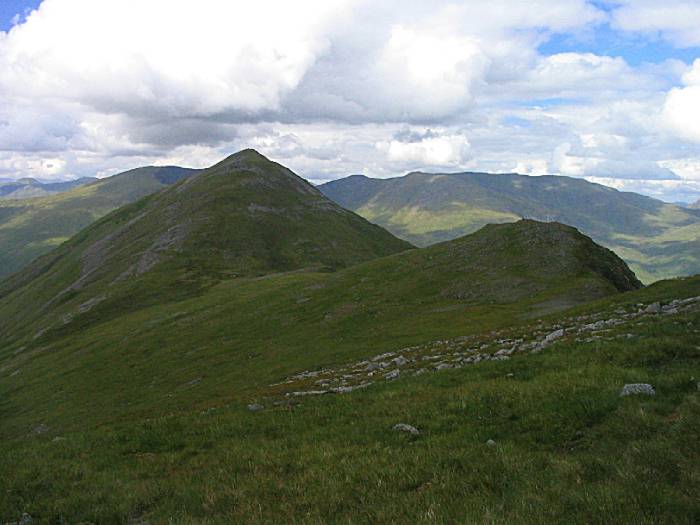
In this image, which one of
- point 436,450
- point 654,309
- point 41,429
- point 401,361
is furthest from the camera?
point 41,429

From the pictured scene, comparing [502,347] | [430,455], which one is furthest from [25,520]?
[502,347]

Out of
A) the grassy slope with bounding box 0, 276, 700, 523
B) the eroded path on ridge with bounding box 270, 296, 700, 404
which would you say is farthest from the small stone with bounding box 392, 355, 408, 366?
the grassy slope with bounding box 0, 276, 700, 523

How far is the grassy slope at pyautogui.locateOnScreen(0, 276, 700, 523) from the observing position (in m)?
8.48

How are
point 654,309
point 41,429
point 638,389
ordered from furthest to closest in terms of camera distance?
1. point 41,429
2. point 654,309
3. point 638,389

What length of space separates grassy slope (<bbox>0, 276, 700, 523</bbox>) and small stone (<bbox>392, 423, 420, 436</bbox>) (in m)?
0.22

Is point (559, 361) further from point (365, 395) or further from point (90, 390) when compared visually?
point (90, 390)

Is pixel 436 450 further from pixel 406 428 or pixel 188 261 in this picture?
pixel 188 261

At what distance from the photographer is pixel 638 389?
41.5ft

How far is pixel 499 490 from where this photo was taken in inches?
362

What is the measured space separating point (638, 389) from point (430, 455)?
6.11 meters

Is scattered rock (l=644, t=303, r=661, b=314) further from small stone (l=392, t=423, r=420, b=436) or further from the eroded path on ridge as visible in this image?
small stone (l=392, t=423, r=420, b=436)

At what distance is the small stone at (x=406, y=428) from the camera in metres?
13.3

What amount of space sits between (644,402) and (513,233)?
74110 mm

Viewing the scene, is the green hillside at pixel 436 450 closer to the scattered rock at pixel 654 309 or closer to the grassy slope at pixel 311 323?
the scattered rock at pixel 654 309
